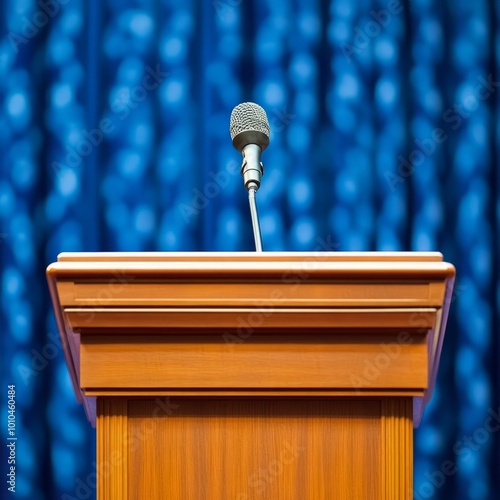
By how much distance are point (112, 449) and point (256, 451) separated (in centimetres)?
13

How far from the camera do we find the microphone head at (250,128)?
3.11 feet

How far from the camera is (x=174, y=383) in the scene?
24.6 inches

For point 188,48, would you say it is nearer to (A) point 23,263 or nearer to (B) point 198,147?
(B) point 198,147

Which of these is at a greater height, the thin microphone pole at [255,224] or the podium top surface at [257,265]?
the thin microphone pole at [255,224]

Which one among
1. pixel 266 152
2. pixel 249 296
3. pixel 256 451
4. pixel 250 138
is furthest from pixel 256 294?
pixel 266 152

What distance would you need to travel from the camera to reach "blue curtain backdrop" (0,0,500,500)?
1.69 metres

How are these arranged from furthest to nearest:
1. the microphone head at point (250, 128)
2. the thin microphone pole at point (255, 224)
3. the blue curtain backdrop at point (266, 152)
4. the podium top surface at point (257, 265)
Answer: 1. the blue curtain backdrop at point (266, 152)
2. the microphone head at point (250, 128)
3. the thin microphone pole at point (255, 224)
4. the podium top surface at point (257, 265)

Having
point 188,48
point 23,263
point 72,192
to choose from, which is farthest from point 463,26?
point 23,263

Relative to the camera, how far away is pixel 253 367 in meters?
0.62

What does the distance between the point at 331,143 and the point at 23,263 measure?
2.68 feet

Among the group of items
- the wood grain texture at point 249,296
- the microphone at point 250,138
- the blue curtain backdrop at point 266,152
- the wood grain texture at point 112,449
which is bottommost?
the wood grain texture at point 112,449

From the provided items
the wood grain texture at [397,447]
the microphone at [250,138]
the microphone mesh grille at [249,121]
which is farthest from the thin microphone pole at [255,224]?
the wood grain texture at [397,447]

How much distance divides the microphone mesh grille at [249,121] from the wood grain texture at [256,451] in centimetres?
44

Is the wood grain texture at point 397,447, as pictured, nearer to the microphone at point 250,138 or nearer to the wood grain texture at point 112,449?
the wood grain texture at point 112,449
